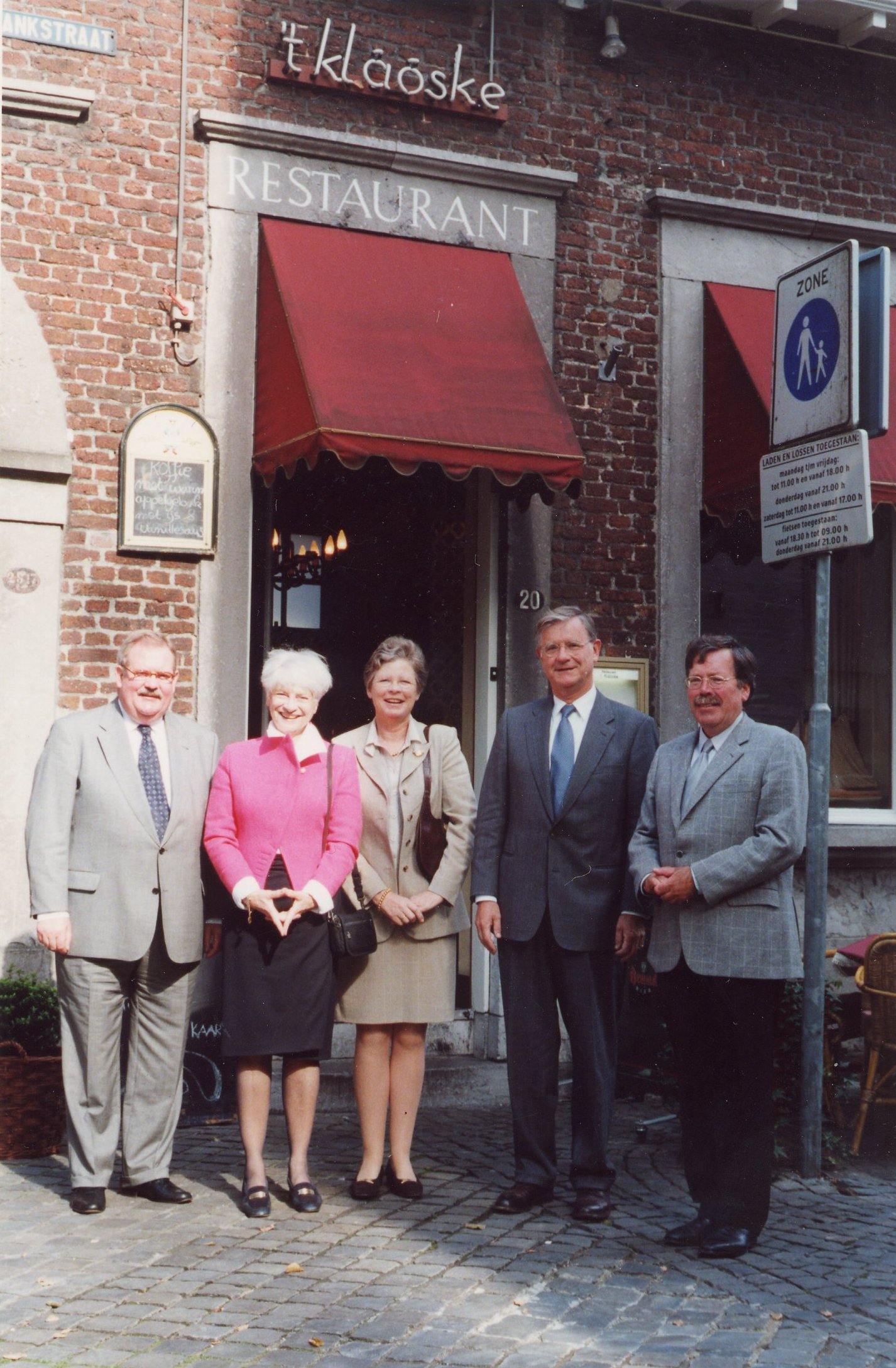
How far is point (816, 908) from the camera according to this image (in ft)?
19.6

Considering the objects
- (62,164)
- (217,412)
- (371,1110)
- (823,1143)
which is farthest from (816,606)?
(62,164)

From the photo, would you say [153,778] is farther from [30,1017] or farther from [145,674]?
[30,1017]

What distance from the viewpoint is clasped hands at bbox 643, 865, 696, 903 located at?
499 centimetres

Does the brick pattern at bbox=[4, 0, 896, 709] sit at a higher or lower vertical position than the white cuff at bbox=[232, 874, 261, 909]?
higher

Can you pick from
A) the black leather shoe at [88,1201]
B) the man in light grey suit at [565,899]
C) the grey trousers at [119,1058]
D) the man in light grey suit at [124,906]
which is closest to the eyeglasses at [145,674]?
the man in light grey suit at [124,906]

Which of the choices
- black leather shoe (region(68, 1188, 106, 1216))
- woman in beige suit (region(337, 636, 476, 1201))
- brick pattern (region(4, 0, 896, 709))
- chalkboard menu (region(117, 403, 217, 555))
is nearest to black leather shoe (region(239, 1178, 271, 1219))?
woman in beige suit (region(337, 636, 476, 1201))

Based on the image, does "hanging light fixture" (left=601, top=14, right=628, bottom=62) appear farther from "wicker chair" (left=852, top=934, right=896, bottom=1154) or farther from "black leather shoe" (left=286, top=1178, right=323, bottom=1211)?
"black leather shoe" (left=286, top=1178, right=323, bottom=1211)

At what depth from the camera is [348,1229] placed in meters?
5.02

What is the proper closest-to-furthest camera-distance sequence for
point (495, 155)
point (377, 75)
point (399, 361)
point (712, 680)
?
point (712, 680) → point (399, 361) → point (377, 75) → point (495, 155)

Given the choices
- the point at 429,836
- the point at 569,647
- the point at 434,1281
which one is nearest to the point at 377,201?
the point at 569,647

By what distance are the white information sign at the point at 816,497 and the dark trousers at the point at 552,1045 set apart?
75.8 inches

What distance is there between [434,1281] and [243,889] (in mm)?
1459

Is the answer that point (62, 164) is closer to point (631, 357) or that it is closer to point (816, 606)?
point (631, 357)

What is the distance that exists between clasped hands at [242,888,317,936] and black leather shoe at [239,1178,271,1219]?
897 millimetres
